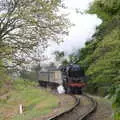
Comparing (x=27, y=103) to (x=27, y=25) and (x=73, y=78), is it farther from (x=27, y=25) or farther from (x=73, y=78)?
(x=27, y=25)

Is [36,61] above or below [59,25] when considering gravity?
below

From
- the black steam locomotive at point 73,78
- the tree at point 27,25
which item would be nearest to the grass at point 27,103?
the black steam locomotive at point 73,78

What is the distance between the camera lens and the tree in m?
13.2

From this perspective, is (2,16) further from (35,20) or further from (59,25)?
(59,25)

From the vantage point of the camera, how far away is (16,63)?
12.9 m

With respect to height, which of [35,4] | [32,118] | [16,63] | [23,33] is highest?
[35,4]

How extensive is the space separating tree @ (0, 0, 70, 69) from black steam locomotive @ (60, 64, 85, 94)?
30392 millimetres

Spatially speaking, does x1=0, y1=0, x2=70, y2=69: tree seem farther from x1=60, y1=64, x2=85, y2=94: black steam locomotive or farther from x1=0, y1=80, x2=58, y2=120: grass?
x1=60, y1=64, x2=85, y2=94: black steam locomotive

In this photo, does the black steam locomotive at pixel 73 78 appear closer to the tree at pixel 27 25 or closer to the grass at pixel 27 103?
the grass at pixel 27 103

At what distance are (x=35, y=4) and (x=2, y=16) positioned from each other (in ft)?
3.82

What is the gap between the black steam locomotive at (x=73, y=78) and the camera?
44281 mm

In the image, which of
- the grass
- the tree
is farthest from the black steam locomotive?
the tree

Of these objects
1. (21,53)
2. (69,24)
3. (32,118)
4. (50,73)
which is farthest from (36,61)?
(50,73)

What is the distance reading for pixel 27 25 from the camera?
13.5 meters
